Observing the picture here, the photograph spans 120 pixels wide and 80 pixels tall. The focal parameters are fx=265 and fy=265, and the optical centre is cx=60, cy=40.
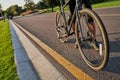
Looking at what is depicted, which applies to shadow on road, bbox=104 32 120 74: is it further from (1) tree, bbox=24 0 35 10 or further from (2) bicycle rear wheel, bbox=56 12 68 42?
(1) tree, bbox=24 0 35 10

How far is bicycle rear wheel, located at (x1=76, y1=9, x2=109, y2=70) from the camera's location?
3.93 m

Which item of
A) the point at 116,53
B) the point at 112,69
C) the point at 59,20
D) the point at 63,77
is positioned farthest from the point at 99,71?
the point at 59,20

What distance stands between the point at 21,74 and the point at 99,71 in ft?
4.49

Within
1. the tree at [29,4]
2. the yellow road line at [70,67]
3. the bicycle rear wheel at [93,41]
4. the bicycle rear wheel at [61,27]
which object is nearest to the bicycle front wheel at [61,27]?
the bicycle rear wheel at [61,27]

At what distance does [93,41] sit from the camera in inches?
A: 178

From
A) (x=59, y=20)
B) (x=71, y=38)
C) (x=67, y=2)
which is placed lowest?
(x=71, y=38)

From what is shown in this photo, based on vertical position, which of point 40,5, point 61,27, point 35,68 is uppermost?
point 61,27

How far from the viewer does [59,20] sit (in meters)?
6.76

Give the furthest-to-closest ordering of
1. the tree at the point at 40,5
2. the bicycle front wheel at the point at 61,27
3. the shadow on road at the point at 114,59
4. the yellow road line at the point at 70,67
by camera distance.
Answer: the tree at the point at 40,5
the bicycle front wheel at the point at 61,27
the shadow on road at the point at 114,59
the yellow road line at the point at 70,67

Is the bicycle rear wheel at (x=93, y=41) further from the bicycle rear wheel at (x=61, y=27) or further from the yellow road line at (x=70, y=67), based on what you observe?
the bicycle rear wheel at (x=61, y=27)

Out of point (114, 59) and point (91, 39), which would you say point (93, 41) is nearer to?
point (91, 39)

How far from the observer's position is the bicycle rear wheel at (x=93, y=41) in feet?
12.9

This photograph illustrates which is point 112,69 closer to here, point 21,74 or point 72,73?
point 72,73

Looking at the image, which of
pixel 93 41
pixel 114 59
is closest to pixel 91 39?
pixel 93 41
